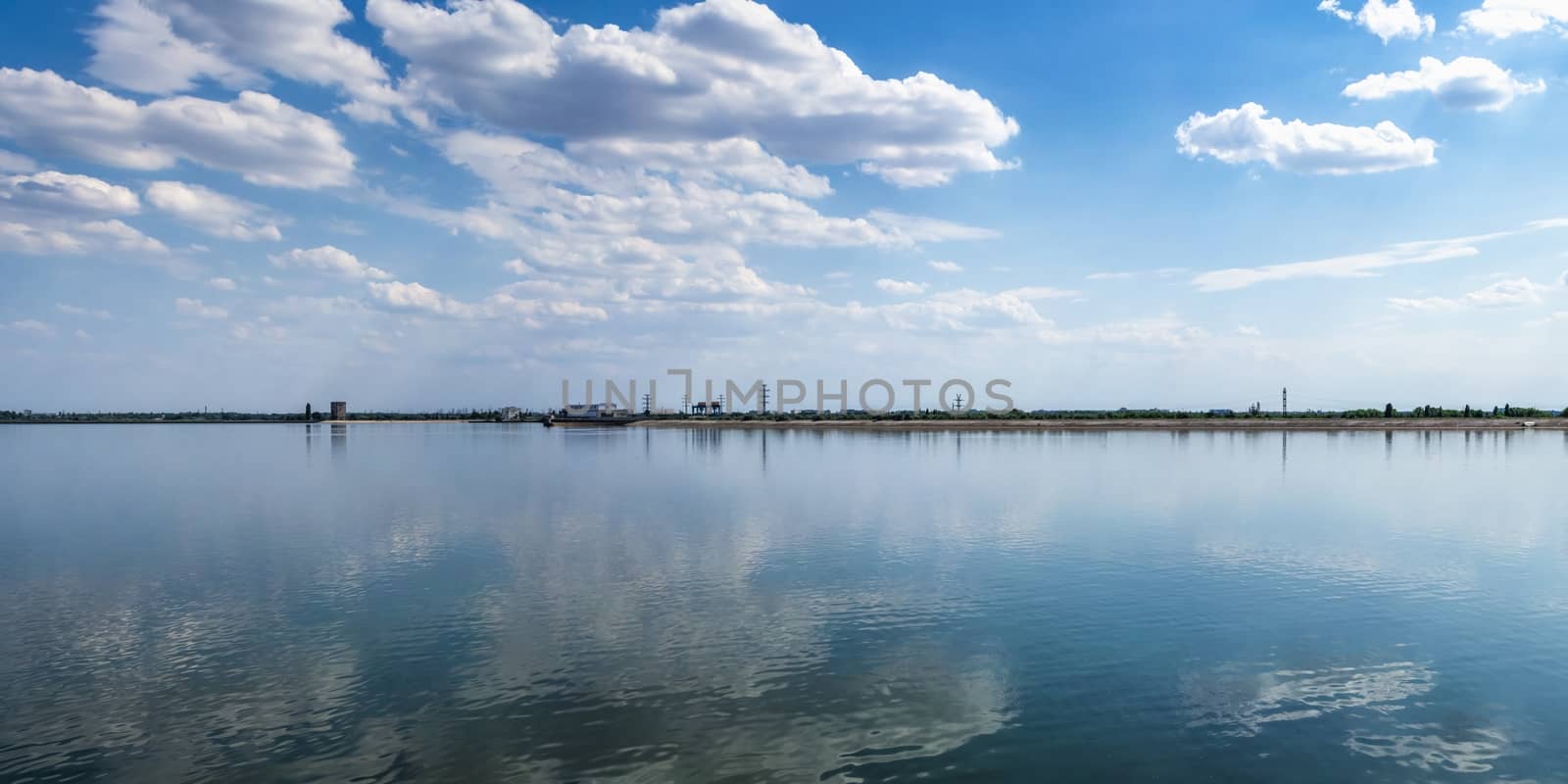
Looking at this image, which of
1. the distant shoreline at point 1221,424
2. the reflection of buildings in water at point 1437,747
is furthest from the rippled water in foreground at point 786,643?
the distant shoreline at point 1221,424

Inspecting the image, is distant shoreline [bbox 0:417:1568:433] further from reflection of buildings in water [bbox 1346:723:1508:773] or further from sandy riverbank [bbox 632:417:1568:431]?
reflection of buildings in water [bbox 1346:723:1508:773]

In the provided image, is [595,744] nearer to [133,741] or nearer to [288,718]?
[288,718]

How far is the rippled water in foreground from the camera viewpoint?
45.4 feet

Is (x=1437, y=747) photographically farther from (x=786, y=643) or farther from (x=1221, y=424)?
(x=1221, y=424)

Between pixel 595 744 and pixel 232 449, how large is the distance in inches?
4466

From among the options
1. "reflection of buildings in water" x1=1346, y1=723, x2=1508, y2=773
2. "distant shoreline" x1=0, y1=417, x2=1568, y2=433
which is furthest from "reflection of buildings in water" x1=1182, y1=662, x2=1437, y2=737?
"distant shoreline" x1=0, y1=417, x2=1568, y2=433

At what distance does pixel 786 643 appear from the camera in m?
19.8

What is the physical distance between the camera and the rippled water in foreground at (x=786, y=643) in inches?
545

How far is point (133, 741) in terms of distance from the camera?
46.7ft

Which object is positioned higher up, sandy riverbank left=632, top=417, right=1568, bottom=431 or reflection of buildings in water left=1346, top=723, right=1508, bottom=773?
sandy riverbank left=632, top=417, right=1568, bottom=431

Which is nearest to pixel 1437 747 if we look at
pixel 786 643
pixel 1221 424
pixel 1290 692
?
pixel 1290 692

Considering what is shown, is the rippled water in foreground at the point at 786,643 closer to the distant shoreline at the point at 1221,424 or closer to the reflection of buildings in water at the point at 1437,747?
the reflection of buildings in water at the point at 1437,747

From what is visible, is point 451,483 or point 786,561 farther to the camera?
point 451,483

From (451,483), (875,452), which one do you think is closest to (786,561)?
(451,483)
